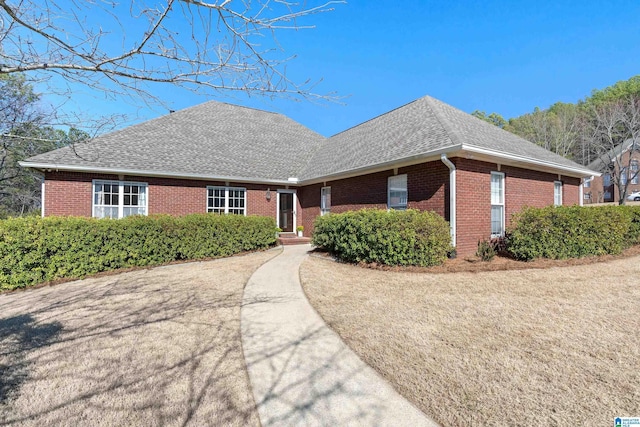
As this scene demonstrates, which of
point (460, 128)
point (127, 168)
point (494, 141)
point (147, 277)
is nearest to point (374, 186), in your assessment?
point (460, 128)

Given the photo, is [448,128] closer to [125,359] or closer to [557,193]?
[557,193]

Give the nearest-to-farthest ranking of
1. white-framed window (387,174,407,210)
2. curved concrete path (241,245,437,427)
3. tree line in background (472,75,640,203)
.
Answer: curved concrete path (241,245,437,427), white-framed window (387,174,407,210), tree line in background (472,75,640,203)

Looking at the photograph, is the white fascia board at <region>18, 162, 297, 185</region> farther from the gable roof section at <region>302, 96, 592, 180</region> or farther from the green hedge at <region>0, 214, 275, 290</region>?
the green hedge at <region>0, 214, 275, 290</region>

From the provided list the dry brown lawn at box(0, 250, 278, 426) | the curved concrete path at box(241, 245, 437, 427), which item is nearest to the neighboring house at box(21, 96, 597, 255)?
the dry brown lawn at box(0, 250, 278, 426)

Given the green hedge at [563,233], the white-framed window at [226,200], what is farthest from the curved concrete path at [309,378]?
the white-framed window at [226,200]

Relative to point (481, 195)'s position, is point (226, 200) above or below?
above

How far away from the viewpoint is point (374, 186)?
10836mm

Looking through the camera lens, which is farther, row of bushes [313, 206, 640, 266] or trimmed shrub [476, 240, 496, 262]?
trimmed shrub [476, 240, 496, 262]

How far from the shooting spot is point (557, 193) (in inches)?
471

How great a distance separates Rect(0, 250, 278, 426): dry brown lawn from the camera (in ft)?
7.54

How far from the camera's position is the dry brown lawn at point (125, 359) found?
2.30m

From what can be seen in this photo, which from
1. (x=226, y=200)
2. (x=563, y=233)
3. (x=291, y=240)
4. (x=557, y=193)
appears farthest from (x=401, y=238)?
(x=557, y=193)

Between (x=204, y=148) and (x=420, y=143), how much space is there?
1031 cm

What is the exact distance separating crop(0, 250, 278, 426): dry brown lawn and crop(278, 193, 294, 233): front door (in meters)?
10.1
